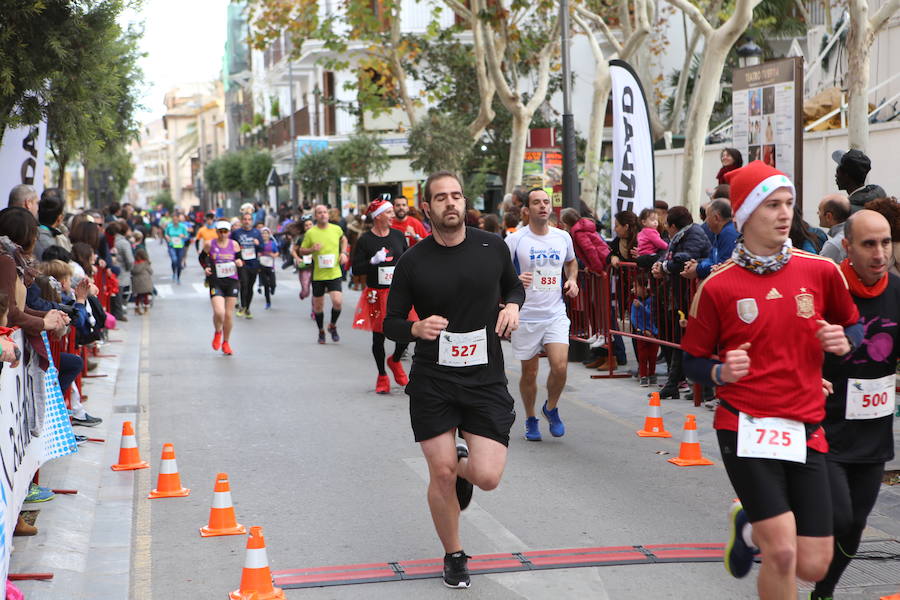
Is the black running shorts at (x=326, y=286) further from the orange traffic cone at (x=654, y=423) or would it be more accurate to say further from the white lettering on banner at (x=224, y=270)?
the orange traffic cone at (x=654, y=423)

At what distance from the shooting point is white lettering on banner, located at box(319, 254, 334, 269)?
52.7 ft

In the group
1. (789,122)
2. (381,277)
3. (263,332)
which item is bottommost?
(263,332)

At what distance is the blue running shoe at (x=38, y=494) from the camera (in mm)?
7340

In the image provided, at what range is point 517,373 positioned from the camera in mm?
13320

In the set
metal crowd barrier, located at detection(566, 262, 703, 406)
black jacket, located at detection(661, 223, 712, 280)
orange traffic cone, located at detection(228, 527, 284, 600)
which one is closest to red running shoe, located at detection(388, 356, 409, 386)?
metal crowd barrier, located at detection(566, 262, 703, 406)

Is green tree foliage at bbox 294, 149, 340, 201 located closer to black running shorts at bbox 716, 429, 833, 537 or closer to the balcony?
the balcony

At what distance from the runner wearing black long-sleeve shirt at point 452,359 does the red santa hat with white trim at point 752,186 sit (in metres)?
1.47

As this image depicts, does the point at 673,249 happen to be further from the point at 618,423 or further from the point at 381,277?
the point at 381,277

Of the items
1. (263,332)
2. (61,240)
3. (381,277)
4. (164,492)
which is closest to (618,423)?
(381,277)

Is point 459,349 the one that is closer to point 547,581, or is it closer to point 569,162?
point 547,581

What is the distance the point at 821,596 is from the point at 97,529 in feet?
13.9

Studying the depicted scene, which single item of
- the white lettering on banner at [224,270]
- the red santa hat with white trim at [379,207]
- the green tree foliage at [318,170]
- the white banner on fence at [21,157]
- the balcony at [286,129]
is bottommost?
the white lettering on banner at [224,270]

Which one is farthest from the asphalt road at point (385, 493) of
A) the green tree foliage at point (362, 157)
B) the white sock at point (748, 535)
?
the green tree foliage at point (362, 157)

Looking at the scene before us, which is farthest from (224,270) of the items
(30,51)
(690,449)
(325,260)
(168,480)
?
(690,449)
